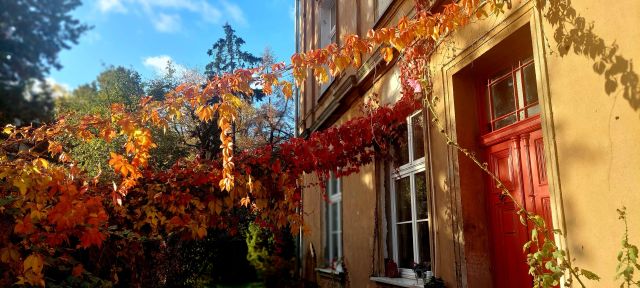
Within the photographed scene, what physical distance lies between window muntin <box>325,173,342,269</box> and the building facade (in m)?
1.27

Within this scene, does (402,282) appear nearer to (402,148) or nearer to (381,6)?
(402,148)

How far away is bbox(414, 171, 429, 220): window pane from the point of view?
534 centimetres

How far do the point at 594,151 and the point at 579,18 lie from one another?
847 mm

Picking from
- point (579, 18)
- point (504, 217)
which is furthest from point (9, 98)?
point (504, 217)

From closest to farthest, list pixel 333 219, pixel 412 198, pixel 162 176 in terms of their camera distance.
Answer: pixel 162 176 → pixel 412 198 → pixel 333 219

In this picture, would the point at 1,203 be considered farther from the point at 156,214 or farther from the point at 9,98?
the point at 9,98

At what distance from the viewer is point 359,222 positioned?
7.18 metres

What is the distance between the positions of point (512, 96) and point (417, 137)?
162cm

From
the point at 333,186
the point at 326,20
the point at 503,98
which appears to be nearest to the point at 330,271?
the point at 333,186

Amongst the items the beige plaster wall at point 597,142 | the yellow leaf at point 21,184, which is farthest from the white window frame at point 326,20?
the yellow leaf at point 21,184

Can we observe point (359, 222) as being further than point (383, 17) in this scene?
Yes

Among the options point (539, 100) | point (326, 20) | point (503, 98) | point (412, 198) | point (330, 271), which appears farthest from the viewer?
point (326, 20)

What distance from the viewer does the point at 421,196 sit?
17.9ft

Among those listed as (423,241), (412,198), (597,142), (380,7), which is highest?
(380,7)
